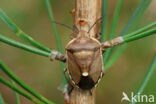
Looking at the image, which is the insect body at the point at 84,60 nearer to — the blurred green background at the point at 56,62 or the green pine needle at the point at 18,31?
the green pine needle at the point at 18,31

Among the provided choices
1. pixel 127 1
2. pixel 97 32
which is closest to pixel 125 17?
pixel 127 1

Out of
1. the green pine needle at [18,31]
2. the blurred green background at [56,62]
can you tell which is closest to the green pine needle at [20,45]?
the green pine needle at [18,31]

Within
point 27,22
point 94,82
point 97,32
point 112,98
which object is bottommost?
point 94,82

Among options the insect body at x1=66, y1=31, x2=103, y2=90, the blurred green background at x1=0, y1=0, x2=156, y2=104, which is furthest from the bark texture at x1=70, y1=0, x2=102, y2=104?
the blurred green background at x1=0, y1=0, x2=156, y2=104

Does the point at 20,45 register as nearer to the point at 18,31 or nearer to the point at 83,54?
the point at 18,31

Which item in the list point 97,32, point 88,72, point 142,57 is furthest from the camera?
point 142,57

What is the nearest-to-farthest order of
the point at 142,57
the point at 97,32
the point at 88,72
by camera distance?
1. the point at 88,72
2. the point at 97,32
3. the point at 142,57

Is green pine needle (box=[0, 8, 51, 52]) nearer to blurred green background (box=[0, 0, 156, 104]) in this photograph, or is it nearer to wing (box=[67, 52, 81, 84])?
wing (box=[67, 52, 81, 84])

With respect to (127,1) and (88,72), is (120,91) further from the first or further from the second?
(88,72)
